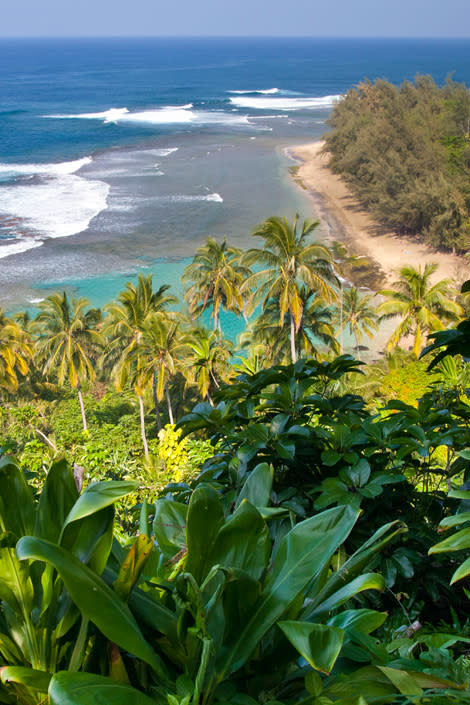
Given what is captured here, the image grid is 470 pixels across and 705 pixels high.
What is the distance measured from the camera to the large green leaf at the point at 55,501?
4.15 feet

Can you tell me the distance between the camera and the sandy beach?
3456 centimetres

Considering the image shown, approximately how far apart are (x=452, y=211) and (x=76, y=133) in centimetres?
4259

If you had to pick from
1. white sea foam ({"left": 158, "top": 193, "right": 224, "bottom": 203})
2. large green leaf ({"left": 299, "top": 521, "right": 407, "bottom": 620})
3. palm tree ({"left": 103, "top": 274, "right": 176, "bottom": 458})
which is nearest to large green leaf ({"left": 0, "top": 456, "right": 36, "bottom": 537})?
large green leaf ({"left": 299, "top": 521, "right": 407, "bottom": 620})

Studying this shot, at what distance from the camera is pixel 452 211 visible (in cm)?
3597

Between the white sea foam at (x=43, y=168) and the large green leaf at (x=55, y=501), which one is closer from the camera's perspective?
the large green leaf at (x=55, y=501)

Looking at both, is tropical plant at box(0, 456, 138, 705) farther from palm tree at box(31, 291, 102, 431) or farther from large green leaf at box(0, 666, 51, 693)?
palm tree at box(31, 291, 102, 431)

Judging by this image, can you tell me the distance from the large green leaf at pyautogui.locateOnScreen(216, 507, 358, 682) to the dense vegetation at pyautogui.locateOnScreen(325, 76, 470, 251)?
119ft

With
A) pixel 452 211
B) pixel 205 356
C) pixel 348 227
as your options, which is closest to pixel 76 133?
pixel 348 227

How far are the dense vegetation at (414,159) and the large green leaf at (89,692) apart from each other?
1441 inches

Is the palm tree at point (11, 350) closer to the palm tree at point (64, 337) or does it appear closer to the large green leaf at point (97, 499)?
Result: the palm tree at point (64, 337)

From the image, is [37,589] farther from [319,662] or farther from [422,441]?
[422,441]

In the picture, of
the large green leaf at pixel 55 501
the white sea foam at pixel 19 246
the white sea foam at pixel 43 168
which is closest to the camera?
the large green leaf at pixel 55 501

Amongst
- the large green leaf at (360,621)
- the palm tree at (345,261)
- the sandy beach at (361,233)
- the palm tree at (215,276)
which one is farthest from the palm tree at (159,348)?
the large green leaf at (360,621)

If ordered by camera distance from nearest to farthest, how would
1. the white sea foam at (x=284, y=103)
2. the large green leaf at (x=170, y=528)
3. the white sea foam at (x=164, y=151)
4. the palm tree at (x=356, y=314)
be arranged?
the large green leaf at (x=170, y=528), the palm tree at (x=356, y=314), the white sea foam at (x=164, y=151), the white sea foam at (x=284, y=103)
